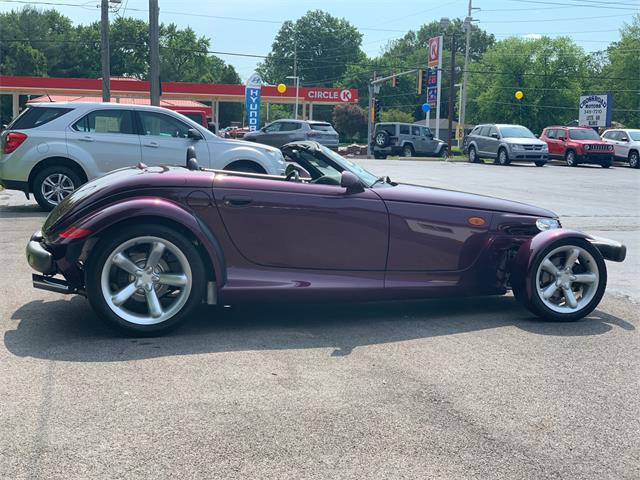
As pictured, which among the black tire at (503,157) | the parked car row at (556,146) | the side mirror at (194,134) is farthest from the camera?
the black tire at (503,157)

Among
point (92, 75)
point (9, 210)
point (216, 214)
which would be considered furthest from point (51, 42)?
→ point (216, 214)

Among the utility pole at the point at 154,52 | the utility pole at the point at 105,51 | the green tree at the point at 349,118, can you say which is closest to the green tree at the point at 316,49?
the green tree at the point at 349,118

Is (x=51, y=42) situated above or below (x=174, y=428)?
above

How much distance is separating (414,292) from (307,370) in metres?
1.38

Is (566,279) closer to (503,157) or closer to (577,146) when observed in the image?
(503,157)

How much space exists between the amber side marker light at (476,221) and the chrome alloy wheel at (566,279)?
1.81 ft

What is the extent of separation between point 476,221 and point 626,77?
8335cm

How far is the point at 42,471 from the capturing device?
3.00 metres

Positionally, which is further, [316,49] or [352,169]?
[316,49]

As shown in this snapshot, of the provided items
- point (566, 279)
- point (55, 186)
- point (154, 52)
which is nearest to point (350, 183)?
point (566, 279)

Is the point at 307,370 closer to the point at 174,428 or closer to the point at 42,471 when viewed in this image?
the point at 174,428

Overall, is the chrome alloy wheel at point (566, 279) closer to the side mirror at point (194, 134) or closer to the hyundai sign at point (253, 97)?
the side mirror at point (194, 134)

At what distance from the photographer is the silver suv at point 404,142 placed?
126 ft

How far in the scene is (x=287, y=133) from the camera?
32.7 meters
